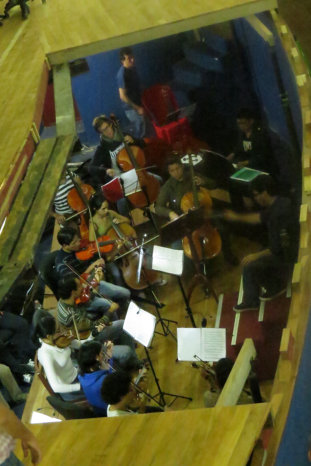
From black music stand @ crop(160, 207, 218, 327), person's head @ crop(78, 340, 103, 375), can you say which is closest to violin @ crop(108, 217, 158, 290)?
black music stand @ crop(160, 207, 218, 327)

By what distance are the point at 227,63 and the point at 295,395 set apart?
4047 millimetres

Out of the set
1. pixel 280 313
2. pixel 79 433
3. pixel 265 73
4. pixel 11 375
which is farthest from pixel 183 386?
pixel 265 73

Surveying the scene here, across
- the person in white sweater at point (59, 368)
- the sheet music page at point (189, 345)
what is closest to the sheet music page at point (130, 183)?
the person in white sweater at point (59, 368)

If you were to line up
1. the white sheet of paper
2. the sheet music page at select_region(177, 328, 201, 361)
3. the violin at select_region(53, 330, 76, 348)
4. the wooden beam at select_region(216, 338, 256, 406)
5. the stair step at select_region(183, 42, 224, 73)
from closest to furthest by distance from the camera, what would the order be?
the wooden beam at select_region(216, 338, 256, 406), the sheet music page at select_region(177, 328, 201, 361), the white sheet of paper, the violin at select_region(53, 330, 76, 348), the stair step at select_region(183, 42, 224, 73)

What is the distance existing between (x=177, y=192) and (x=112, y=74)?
6.54ft

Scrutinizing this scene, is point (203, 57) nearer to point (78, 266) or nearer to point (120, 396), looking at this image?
point (78, 266)

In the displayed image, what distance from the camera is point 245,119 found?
6.58 meters

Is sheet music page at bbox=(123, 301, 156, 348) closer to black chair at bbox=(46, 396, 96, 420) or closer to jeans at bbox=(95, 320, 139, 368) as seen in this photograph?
jeans at bbox=(95, 320, 139, 368)

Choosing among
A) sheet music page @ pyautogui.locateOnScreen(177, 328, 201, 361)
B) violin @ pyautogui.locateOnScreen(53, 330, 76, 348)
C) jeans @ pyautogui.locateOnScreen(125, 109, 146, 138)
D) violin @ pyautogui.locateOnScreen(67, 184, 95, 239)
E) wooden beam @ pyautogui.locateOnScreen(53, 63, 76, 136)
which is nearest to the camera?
sheet music page @ pyautogui.locateOnScreen(177, 328, 201, 361)

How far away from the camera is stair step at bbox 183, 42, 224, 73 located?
7.45 metres

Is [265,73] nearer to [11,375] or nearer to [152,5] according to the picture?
[152,5]

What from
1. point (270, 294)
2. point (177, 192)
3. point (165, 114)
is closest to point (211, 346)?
point (270, 294)

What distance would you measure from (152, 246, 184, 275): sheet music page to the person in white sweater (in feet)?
2.61

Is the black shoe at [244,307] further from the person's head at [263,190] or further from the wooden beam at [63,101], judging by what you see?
the wooden beam at [63,101]
